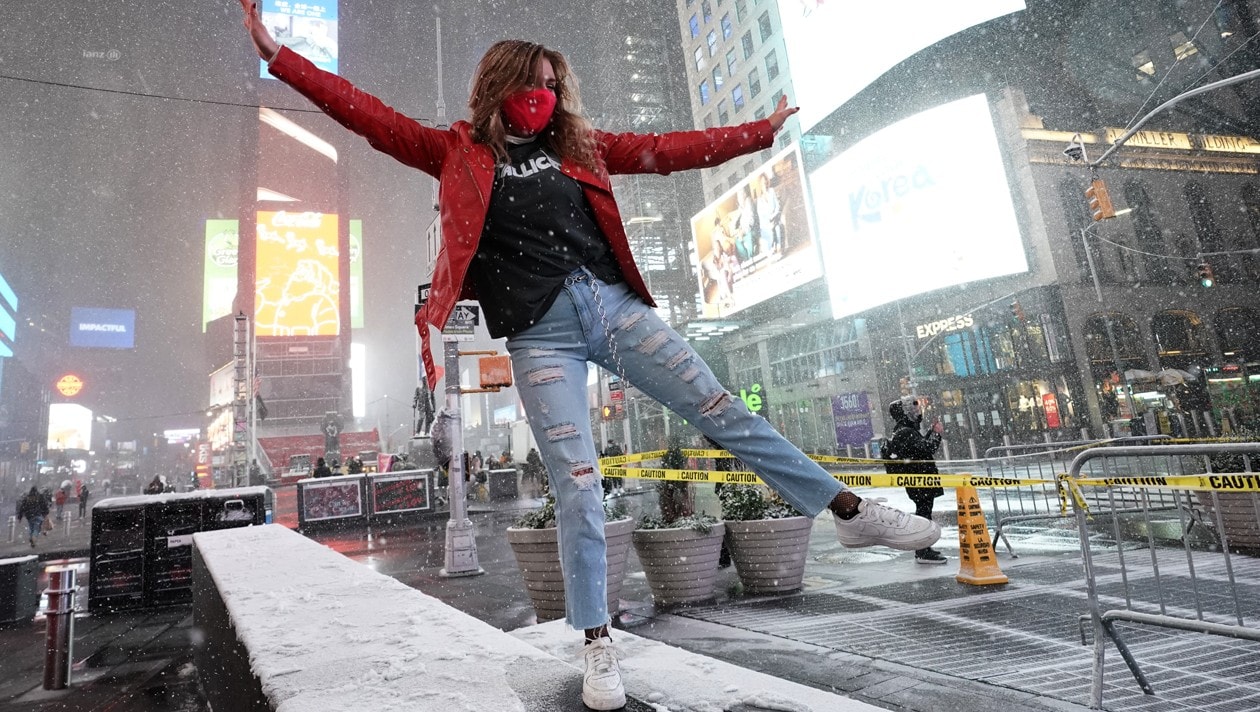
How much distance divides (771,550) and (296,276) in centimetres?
6881

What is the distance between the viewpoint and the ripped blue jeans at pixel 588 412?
221 centimetres

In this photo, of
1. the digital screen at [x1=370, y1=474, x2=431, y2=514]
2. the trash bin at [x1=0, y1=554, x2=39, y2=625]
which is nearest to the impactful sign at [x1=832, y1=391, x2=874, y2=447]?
the digital screen at [x1=370, y1=474, x2=431, y2=514]

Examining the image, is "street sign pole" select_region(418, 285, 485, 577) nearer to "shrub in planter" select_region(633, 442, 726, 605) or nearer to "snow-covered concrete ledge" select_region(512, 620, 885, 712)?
"shrub in planter" select_region(633, 442, 726, 605)

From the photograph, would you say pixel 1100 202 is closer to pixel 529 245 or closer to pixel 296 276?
pixel 529 245

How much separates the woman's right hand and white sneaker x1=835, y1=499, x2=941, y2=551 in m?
2.71

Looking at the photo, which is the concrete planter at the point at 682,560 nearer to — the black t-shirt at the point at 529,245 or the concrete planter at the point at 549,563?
the concrete planter at the point at 549,563

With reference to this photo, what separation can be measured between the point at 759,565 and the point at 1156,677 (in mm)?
3093

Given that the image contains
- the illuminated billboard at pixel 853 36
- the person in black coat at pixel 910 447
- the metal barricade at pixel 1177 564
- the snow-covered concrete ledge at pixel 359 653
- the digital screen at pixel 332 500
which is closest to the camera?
the snow-covered concrete ledge at pixel 359 653

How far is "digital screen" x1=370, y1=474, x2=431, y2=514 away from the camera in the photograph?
19.2 metres

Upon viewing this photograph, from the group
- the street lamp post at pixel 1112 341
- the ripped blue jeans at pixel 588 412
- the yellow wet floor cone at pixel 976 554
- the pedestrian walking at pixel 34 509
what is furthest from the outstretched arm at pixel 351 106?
the street lamp post at pixel 1112 341

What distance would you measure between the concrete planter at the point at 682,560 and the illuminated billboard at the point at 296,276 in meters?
66.5

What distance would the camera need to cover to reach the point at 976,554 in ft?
19.9

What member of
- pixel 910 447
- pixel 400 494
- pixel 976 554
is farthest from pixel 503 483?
pixel 976 554

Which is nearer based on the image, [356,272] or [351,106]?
[351,106]
